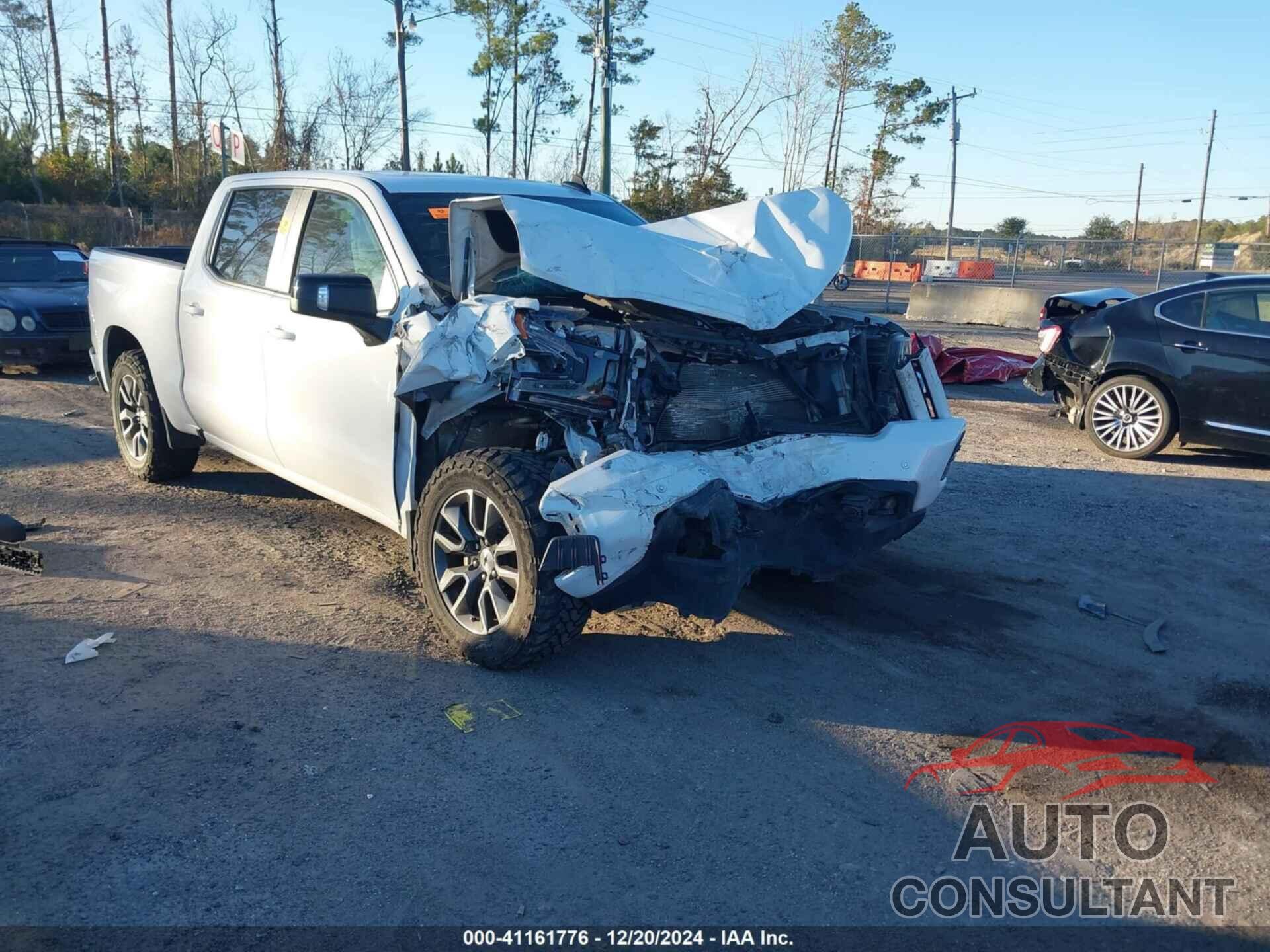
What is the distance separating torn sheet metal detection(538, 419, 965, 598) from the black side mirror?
1245mm

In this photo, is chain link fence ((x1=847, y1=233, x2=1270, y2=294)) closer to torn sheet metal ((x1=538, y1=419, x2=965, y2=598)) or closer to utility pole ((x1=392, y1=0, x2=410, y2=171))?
utility pole ((x1=392, y1=0, x2=410, y2=171))

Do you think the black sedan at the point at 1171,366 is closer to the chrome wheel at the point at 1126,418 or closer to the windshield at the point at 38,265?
the chrome wheel at the point at 1126,418

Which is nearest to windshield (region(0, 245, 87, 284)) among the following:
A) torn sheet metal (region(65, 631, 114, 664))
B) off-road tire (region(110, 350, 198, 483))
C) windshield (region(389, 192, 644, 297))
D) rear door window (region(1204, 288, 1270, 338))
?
off-road tire (region(110, 350, 198, 483))

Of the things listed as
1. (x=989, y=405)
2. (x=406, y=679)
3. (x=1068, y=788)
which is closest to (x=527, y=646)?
(x=406, y=679)

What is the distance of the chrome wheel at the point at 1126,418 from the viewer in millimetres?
8602

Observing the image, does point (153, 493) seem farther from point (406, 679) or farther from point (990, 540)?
point (990, 540)

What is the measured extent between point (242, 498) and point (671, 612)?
3292 mm

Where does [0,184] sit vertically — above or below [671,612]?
above

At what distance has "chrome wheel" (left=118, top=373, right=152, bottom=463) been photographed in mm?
6633

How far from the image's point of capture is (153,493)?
6723 millimetres

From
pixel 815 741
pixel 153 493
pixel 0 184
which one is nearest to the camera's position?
pixel 815 741

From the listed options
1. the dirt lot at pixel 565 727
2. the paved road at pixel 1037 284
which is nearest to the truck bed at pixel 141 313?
the dirt lot at pixel 565 727

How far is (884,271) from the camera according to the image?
41.7m

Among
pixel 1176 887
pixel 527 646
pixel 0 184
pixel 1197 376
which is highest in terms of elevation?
pixel 0 184
